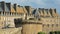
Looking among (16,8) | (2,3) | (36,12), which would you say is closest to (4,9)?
(2,3)

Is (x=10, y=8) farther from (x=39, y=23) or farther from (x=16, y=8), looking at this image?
(x=39, y=23)

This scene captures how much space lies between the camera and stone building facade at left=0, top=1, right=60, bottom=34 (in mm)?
33969

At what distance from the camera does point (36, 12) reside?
99875 mm

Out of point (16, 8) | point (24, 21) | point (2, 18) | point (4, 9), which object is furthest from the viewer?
point (16, 8)

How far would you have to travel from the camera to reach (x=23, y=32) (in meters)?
33.3

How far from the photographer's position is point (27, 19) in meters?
34.9

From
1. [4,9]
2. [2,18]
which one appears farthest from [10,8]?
[2,18]

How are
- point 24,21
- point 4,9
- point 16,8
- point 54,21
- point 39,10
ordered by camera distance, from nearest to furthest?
point 24,21 → point 4,9 → point 16,8 → point 54,21 → point 39,10

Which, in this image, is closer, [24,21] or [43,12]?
[24,21]

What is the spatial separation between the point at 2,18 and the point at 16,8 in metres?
Answer: 15.4

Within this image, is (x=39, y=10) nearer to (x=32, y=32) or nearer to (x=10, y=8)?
(x=10, y=8)

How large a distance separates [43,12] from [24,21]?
72032mm

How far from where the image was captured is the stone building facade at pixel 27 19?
1337 inches

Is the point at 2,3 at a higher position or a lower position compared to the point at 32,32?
higher
